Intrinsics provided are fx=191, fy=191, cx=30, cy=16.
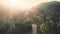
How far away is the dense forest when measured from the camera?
82.1 inches

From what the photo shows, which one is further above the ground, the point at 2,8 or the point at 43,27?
the point at 2,8

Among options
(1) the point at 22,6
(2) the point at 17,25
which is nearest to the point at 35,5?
(1) the point at 22,6

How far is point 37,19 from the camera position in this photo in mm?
2102

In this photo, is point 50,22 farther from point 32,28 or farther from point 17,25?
point 17,25

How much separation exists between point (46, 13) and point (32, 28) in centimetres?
23

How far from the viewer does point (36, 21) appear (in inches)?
82.7

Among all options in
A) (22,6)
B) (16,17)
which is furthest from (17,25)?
(22,6)

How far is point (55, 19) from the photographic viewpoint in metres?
2.09

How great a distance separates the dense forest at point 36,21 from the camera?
2086 mm

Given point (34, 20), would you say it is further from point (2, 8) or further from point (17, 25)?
point (2, 8)

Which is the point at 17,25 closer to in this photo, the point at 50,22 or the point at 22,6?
the point at 22,6

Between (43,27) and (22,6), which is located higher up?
(22,6)

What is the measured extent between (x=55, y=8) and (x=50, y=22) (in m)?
0.17

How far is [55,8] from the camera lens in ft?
6.93
